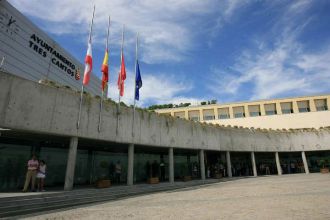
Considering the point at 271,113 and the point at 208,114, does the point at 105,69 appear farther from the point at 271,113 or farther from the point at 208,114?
the point at 271,113

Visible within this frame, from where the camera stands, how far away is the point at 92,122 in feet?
44.2

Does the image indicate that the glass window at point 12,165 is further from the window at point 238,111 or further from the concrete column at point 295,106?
the concrete column at point 295,106

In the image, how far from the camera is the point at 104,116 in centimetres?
1420

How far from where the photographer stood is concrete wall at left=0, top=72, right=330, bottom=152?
34.2ft

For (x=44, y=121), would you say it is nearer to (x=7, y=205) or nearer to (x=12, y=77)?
(x=12, y=77)

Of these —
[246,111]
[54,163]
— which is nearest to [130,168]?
[54,163]

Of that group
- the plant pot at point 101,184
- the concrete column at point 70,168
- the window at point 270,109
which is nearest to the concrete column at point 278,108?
the window at point 270,109

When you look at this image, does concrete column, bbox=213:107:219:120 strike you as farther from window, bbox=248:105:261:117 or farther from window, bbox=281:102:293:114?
window, bbox=281:102:293:114

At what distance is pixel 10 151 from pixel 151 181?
27.3ft

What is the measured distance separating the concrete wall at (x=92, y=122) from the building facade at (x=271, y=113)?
1588 centimetres

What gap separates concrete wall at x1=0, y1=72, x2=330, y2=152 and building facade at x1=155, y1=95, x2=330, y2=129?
15.9m

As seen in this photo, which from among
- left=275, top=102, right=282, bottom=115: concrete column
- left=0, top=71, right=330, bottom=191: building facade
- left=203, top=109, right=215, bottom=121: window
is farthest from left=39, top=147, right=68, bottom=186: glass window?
left=275, top=102, right=282, bottom=115: concrete column

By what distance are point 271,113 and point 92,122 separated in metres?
39.2

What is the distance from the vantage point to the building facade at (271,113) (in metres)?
38.8
